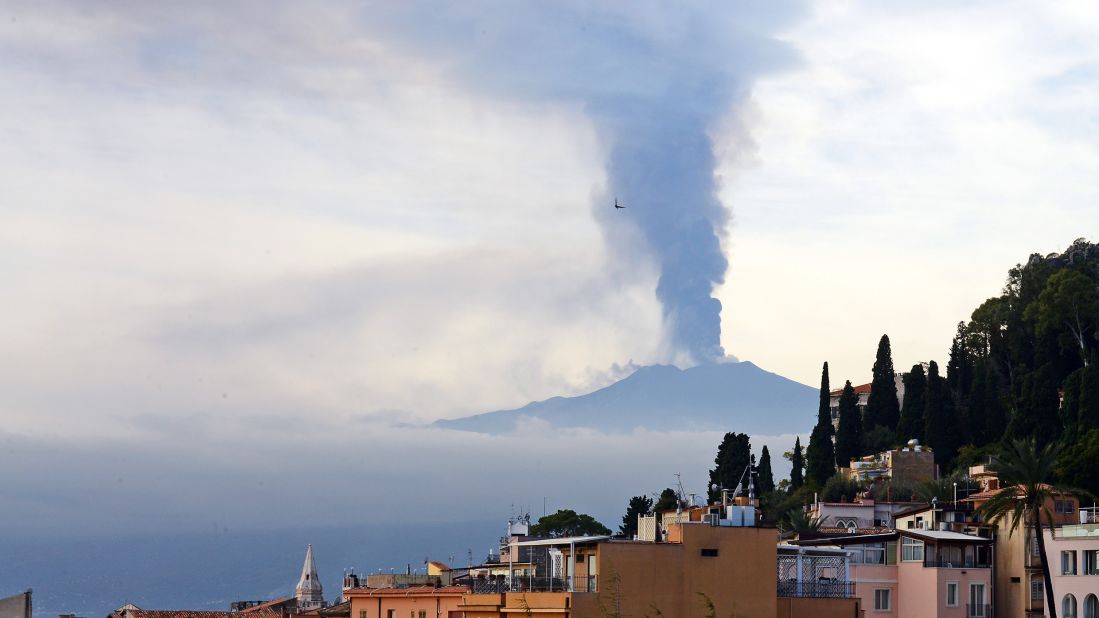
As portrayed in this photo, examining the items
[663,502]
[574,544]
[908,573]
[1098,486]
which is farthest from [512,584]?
[663,502]

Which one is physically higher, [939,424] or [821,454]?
[939,424]

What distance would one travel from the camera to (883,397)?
10806 cm

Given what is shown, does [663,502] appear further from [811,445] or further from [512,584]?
[512,584]

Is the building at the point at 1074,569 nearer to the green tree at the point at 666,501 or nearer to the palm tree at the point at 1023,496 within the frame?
the palm tree at the point at 1023,496

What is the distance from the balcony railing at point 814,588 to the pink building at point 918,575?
12989 mm

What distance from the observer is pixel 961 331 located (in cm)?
11712

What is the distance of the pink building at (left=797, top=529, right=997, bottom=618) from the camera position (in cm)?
5591

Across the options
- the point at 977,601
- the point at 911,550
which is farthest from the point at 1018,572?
the point at 911,550

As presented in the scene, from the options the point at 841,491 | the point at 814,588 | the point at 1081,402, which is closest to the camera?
the point at 814,588

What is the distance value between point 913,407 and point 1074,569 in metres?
43.0

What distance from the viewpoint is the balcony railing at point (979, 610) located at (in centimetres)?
5703

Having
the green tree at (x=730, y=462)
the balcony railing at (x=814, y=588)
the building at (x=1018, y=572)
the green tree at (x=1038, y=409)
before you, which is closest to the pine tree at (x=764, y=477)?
the green tree at (x=730, y=462)

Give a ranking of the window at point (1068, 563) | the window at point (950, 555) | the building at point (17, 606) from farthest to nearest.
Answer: the window at point (1068, 563) → the window at point (950, 555) → the building at point (17, 606)

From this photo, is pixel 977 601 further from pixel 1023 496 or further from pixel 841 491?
pixel 841 491
